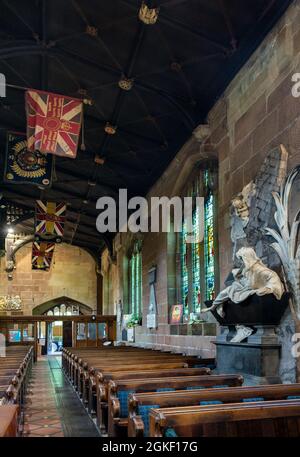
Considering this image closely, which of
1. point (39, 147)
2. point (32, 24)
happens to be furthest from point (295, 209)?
point (32, 24)

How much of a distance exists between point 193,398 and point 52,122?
5.92 m

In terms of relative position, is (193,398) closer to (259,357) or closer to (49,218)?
(259,357)

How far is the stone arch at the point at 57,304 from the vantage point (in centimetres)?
2401

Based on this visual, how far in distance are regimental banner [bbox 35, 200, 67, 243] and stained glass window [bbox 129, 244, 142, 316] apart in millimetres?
2653

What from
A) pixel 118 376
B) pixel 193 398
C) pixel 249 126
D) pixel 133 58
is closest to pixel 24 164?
pixel 133 58

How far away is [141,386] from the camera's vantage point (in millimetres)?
4148

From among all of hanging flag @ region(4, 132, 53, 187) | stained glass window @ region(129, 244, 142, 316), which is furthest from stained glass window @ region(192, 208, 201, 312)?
stained glass window @ region(129, 244, 142, 316)

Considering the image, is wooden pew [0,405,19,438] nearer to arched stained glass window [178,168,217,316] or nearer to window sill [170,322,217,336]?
window sill [170,322,217,336]

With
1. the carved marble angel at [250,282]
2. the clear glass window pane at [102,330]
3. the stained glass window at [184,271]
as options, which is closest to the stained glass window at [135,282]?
the clear glass window pane at [102,330]

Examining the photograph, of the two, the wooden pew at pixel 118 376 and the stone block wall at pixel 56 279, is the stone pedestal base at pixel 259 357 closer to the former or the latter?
the wooden pew at pixel 118 376

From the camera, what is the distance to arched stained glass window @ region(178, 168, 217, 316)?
9.18 meters

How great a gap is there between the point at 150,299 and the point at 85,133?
468 cm

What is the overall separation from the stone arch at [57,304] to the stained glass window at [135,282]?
8725 mm
